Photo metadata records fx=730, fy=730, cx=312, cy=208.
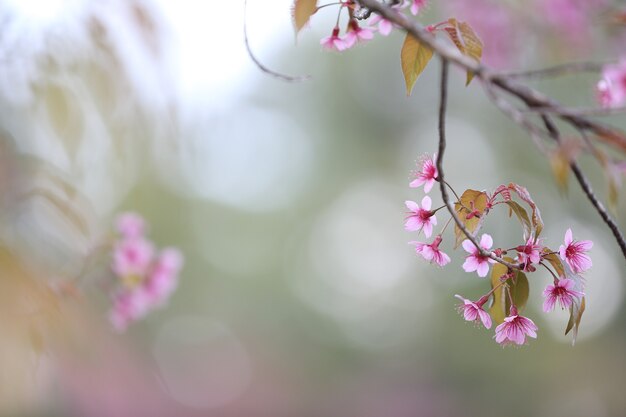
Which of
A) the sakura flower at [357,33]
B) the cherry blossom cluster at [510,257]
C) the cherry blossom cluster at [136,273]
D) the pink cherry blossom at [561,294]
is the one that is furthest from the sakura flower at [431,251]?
the cherry blossom cluster at [136,273]

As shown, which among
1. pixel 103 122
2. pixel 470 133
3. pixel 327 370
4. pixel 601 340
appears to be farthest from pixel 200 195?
pixel 103 122

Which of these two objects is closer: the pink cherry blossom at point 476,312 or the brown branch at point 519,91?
the brown branch at point 519,91

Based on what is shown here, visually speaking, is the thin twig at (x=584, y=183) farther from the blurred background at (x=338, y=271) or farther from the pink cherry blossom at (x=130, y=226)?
the blurred background at (x=338, y=271)

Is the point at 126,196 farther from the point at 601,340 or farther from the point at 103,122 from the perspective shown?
the point at 103,122

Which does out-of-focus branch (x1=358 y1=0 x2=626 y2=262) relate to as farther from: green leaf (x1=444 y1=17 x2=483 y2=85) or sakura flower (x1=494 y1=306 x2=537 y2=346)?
sakura flower (x1=494 y1=306 x2=537 y2=346)

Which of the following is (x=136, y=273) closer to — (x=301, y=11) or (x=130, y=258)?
(x=130, y=258)

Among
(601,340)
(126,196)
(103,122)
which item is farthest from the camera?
(126,196)
